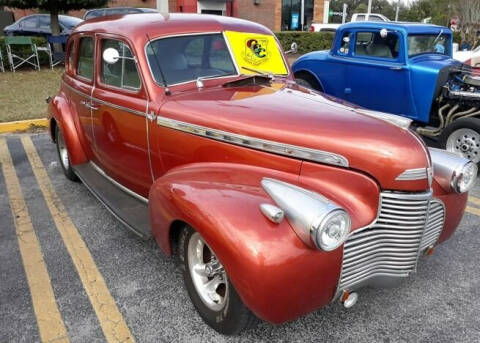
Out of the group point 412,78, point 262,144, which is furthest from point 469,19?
point 262,144

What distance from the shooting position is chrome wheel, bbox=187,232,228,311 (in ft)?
8.59

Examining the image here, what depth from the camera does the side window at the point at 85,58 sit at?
162 inches

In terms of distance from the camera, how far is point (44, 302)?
2.89 metres

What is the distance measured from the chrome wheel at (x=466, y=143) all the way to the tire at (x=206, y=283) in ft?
13.9

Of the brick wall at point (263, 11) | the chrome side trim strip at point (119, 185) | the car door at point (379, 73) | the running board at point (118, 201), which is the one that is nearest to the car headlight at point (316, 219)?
the running board at point (118, 201)

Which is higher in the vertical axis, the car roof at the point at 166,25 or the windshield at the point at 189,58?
the car roof at the point at 166,25

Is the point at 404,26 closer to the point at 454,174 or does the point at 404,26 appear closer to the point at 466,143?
the point at 466,143

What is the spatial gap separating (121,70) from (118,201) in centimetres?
111

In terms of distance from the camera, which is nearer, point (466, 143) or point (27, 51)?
point (466, 143)

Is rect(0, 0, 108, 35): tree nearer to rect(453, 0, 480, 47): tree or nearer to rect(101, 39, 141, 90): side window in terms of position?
rect(101, 39, 141, 90): side window

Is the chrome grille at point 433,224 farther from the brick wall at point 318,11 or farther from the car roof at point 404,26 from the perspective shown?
the brick wall at point 318,11

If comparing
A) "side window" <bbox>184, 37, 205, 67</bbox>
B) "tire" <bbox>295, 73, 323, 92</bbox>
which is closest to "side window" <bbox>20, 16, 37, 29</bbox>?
"tire" <bbox>295, 73, 323, 92</bbox>

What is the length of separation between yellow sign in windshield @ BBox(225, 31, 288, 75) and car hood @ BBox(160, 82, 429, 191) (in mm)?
424

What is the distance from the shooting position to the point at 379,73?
652 cm
